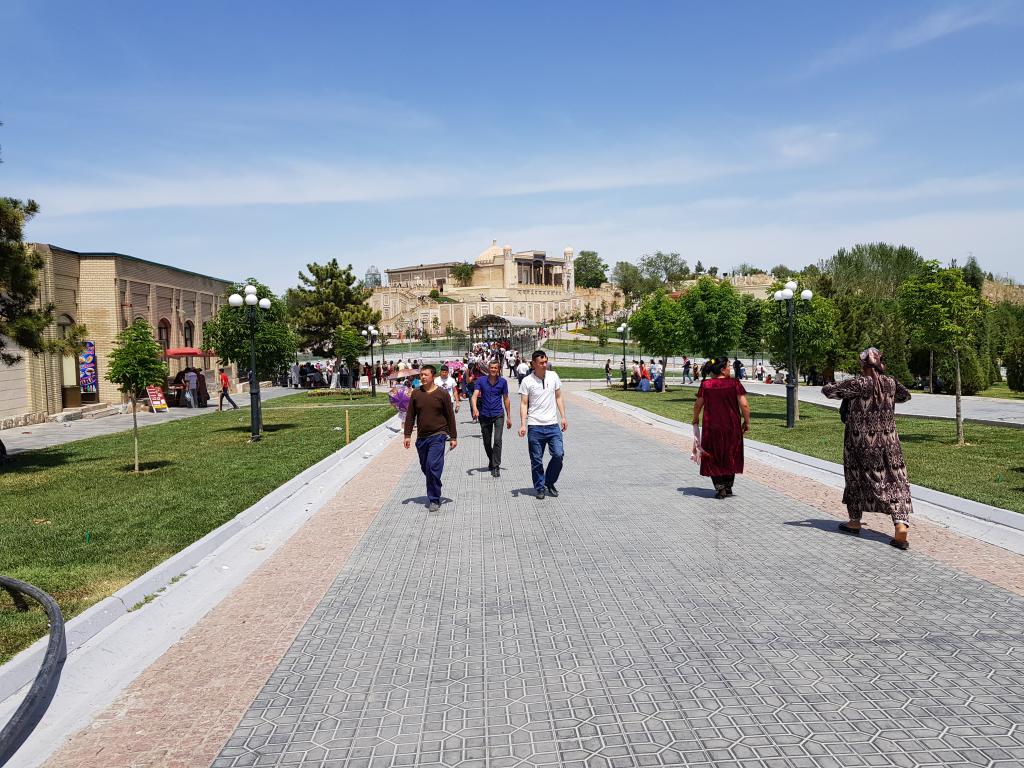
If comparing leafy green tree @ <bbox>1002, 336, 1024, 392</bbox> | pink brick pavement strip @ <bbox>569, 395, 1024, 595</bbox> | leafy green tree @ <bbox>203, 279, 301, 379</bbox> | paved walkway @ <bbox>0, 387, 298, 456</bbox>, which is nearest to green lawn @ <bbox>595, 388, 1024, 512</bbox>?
pink brick pavement strip @ <bbox>569, 395, 1024, 595</bbox>

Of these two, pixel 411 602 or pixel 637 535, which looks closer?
pixel 411 602

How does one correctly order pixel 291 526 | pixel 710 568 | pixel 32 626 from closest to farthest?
pixel 32 626, pixel 710 568, pixel 291 526

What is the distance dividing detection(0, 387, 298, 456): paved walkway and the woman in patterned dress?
54.4ft

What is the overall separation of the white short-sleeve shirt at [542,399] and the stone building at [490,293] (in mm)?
101204

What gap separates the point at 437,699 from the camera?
410cm

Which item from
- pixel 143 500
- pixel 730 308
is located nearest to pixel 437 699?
pixel 143 500

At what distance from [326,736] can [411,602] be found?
6.62 feet

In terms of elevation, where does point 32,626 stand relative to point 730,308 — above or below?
below

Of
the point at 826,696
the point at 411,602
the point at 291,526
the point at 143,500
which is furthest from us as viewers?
the point at 143,500

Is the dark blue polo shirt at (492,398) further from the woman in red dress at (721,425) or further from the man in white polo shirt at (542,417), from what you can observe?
the woman in red dress at (721,425)

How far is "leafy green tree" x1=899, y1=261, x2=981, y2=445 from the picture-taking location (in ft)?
46.6

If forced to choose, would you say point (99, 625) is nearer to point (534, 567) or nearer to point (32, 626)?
point (32, 626)

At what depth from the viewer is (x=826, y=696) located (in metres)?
4.02

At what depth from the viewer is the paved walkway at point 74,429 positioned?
19.2 m
